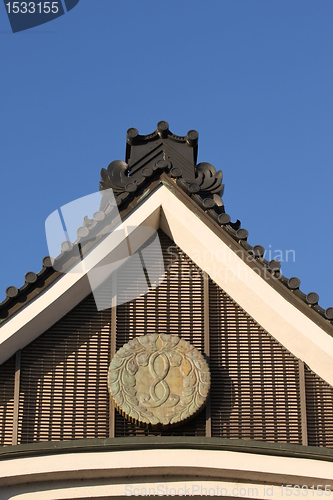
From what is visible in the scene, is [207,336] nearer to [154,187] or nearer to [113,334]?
[113,334]

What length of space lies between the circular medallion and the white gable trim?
1.07 metres

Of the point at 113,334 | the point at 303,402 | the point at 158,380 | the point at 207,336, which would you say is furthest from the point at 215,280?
the point at 303,402

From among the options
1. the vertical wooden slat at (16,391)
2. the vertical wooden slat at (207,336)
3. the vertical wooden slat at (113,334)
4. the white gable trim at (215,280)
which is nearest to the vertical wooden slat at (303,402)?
the white gable trim at (215,280)

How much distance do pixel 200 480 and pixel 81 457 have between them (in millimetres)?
1343

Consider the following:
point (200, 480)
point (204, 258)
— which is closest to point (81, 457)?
point (200, 480)

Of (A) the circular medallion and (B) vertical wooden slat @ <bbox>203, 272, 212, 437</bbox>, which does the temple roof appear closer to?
(B) vertical wooden slat @ <bbox>203, 272, 212, 437</bbox>

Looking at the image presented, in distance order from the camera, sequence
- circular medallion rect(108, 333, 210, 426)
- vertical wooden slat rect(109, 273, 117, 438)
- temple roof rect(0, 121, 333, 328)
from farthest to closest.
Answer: temple roof rect(0, 121, 333, 328) → vertical wooden slat rect(109, 273, 117, 438) → circular medallion rect(108, 333, 210, 426)

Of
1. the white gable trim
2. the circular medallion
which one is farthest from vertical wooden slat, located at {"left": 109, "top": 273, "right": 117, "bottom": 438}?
the white gable trim

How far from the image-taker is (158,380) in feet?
38.5

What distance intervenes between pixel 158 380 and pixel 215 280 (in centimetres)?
186

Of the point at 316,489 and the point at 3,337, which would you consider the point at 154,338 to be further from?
the point at 316,489

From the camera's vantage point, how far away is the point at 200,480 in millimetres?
10195

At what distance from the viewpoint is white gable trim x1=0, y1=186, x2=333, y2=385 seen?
1187 centimetres

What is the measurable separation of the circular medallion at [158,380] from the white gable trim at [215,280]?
107 centimetres
